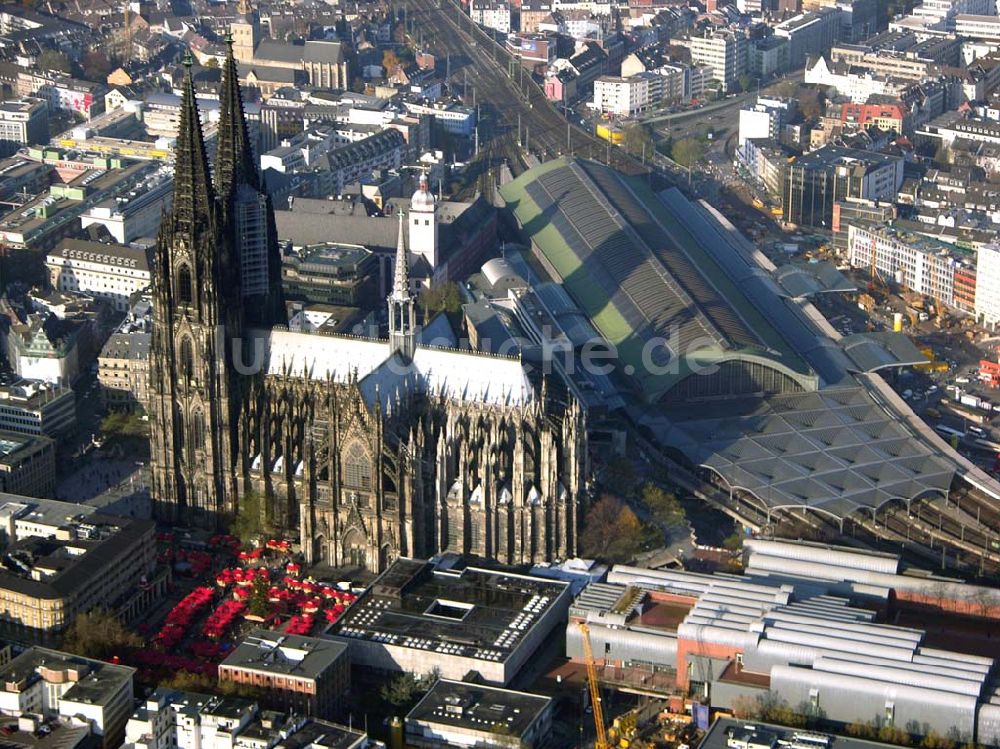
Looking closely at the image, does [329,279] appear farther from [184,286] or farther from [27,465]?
[27,465]

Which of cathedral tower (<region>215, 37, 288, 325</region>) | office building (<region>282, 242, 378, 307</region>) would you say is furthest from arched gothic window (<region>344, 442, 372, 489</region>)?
office building (<region>282, 242, 378, 307</region>)

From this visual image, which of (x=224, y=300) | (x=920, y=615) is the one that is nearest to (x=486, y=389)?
(x=224, y=300)

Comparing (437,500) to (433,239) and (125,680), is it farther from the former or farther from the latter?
(433,239)

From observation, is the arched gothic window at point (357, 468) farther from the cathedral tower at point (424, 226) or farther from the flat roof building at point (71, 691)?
the cathedral tower at point (424, 226)

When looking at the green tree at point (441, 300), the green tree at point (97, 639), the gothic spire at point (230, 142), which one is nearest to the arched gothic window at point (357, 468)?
the green tree at point (97, 639)

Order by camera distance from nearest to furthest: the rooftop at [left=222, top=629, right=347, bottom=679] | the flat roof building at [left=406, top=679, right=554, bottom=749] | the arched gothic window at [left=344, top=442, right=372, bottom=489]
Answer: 1. the flat roof building at [left=406, top=679, right=554, bottom=749]
2. the rooftop at [left=222, top=629, right=347, bottom=679]
3. the arched gothic window at [left=344, top=442, right=372, bottom=489]

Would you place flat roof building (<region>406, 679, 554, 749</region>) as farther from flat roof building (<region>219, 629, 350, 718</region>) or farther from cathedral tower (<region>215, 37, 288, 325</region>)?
cathedral tower (<region>215, 37, 288, 325</region>)
